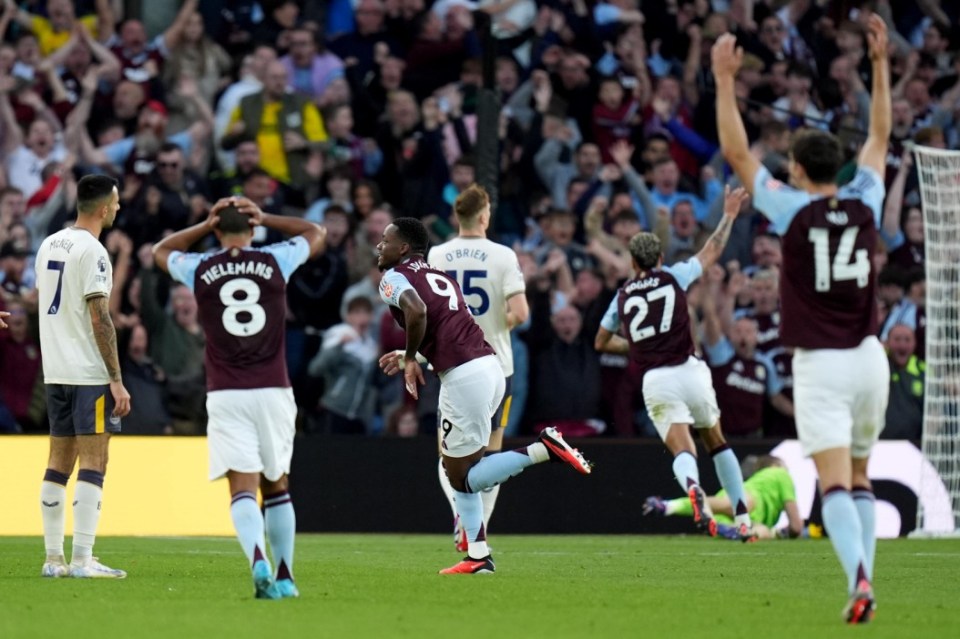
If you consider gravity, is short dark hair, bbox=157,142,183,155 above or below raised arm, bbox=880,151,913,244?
above

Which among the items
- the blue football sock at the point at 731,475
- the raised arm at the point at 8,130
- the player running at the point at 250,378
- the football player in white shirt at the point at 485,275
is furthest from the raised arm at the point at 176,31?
the player running at the point at 250,378

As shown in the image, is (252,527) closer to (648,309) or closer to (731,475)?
(648,309)

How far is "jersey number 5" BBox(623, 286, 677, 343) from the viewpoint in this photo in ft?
45.5

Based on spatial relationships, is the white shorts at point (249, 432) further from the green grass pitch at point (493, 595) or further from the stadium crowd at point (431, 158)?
the stadium crowd at point (431, 158)

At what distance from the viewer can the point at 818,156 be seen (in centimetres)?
812

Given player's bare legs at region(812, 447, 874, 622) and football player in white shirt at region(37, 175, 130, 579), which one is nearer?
player's bare legs at region(812, 447, 874, 622)

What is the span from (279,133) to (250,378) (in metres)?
10.8

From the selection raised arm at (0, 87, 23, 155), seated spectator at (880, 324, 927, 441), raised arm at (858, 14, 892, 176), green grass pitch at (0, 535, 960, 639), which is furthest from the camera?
raised arm at (0, 87, 23, 155)

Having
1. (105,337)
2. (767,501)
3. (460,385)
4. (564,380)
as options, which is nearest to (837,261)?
(460,385)

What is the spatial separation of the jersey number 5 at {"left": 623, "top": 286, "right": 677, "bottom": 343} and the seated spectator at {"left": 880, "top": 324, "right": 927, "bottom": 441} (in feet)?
15.7

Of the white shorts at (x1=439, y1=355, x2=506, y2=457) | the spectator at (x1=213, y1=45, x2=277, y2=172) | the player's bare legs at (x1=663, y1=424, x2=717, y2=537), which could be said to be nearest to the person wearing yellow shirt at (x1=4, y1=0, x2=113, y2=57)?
the spectator at (x1=213, y1=45, x2=277, y2=172)

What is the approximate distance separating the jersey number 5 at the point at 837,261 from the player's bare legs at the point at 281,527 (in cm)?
308

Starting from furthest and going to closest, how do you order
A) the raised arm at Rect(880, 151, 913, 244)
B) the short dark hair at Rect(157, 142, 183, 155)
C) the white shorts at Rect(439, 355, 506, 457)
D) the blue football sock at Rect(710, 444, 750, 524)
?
the raised arm at Rect(880, 151, 913, 244), the short dark hair at Rect(157, 142, 183, 155), the blue football sock at Rect(710, 444, 750, 524), the white shorts at Rect(439, 355, 506, 457)

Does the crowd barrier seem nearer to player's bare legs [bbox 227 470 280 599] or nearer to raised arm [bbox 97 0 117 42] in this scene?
raised arm [bbox 97 0 117 42]
